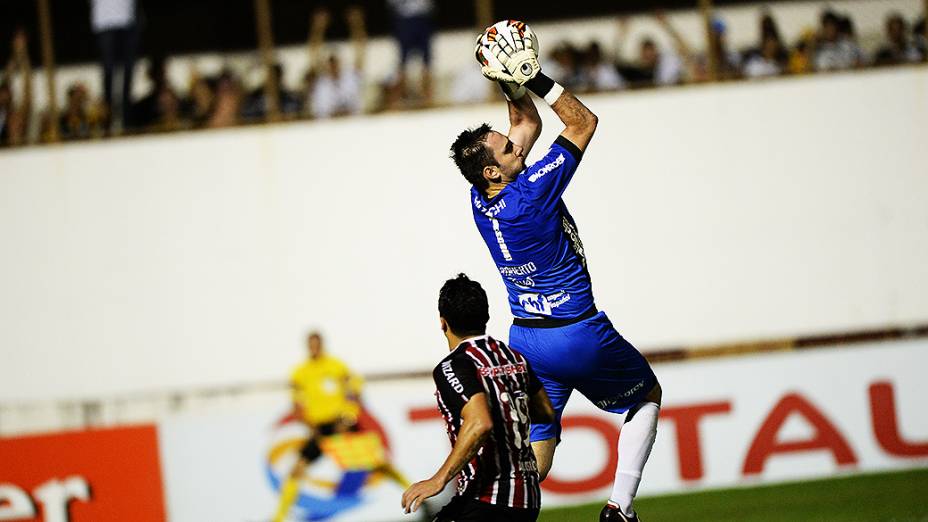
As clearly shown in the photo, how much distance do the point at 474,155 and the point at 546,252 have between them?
584 millimetres

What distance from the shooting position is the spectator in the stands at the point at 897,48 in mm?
14336

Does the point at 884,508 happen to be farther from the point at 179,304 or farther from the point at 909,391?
the point at 179,304

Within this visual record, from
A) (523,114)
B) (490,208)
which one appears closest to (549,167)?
(490,208)

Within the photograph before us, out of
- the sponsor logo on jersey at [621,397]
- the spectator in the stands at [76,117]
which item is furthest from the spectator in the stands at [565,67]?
the sponsor logo on jersey at [621,397]

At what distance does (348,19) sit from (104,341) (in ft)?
15.4

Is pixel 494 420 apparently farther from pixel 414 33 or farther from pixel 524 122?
pixel 414 33

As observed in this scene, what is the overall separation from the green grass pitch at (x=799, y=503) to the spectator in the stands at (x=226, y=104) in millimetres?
5444

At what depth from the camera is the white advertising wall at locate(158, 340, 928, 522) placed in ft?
42.1

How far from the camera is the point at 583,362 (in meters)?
6.64

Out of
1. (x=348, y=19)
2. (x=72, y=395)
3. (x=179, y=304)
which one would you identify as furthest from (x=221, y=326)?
(x=348, y=19)

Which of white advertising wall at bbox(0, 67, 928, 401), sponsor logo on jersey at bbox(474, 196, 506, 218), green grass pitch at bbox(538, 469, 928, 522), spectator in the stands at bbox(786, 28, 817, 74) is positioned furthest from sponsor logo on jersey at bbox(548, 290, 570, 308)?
spectator in the stands at bbox(786, 28, 817, 74)

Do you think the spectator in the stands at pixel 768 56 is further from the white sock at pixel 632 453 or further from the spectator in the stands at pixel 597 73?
the white sock at pixel 632 453

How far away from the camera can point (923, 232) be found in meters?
14.3

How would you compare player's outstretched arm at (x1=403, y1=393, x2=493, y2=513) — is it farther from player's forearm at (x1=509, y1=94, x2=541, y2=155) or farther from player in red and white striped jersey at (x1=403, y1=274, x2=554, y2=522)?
player's forearm at (x1=509, y1=94, x2=541, y2=155)
